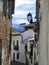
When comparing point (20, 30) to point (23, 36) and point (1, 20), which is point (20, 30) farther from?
point (1, 20)

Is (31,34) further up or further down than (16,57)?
further up

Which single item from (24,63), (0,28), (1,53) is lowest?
(24,63)

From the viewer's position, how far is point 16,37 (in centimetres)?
5434

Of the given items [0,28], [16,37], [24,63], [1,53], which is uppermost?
[0,28]

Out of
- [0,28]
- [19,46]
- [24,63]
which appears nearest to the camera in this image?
[0,28]

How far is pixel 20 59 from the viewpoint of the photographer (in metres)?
51.2

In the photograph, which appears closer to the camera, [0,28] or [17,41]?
[0,28]

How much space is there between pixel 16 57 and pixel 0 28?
138ft

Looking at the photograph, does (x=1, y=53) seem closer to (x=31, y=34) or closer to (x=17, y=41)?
(x=31, y=34)

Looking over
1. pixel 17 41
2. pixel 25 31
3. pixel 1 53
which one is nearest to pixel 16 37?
pixel 17 41

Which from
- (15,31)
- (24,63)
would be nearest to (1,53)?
(24,63)

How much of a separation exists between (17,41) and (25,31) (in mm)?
4546

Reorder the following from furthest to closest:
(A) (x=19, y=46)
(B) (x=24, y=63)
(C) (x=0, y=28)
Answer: (A) (x=19, y=46) < (B) (x=24, y=63) < (C) (x=0, y=28)

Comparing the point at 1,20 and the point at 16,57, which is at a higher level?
the point at 1,20
